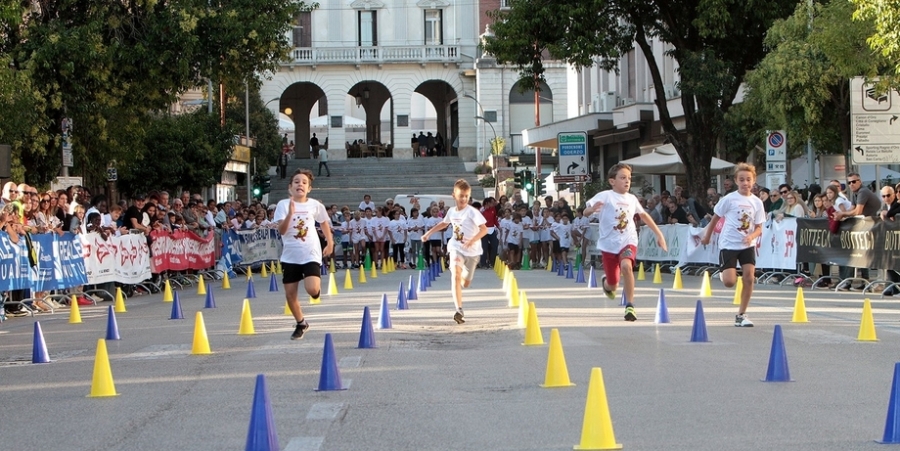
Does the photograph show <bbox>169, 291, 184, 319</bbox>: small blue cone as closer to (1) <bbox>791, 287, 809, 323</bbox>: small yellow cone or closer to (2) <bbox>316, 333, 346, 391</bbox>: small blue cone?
(1) <bbox>791, 287, 809, 323</bbox>: small yellow cone

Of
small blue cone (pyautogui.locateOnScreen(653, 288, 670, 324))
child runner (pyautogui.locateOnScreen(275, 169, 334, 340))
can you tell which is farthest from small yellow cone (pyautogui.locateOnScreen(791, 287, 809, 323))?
child runner (pyautogui.locateOnScreen(275, 169, 334, 340))

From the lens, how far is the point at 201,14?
26.4 m

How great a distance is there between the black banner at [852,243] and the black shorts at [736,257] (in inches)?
240

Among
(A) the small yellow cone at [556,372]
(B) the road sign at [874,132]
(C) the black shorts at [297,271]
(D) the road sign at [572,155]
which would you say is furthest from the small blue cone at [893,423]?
(D) the road sign at [572,155]

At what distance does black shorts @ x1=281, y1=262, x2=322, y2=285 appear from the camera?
46.3ft

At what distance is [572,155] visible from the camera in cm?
3703

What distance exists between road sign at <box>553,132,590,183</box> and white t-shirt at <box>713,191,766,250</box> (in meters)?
21.5

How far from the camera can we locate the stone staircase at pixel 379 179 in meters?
66.6

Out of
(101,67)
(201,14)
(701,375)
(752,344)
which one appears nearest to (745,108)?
(201,14)

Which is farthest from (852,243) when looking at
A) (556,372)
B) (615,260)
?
(556,372)

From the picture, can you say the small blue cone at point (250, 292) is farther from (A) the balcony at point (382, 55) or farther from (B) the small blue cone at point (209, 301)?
(A) the balcony at point (382, 55)

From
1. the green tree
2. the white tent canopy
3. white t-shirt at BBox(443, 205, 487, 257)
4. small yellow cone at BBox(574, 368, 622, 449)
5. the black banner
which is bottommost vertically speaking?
small yellow cone at BBox(574, 368, 622, 449)

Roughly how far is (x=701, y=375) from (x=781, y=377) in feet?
2.20

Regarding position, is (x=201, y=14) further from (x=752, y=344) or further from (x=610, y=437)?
(x=610, y=437)
